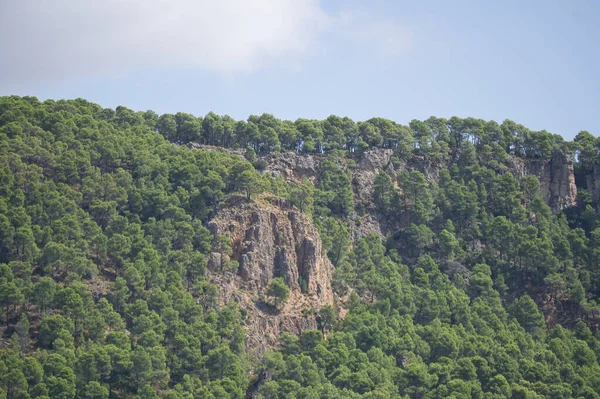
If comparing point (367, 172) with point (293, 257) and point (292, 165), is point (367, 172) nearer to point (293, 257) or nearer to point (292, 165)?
point (292, 165)

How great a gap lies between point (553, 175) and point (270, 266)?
68437mm

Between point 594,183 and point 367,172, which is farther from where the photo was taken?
point 594,183

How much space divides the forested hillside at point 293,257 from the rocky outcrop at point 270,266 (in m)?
0.29

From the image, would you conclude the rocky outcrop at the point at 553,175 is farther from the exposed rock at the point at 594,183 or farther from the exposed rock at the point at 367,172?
the exposed rock at the point at 367,172

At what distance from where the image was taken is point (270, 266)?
486 feet

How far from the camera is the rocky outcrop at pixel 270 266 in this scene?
14312 centimetres

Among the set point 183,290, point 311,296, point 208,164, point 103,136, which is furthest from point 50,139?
point 311,296

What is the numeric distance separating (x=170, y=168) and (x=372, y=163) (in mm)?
38581

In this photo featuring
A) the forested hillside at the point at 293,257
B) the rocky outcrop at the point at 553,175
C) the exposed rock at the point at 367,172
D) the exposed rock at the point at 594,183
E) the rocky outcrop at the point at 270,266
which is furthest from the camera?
the exposed rock at the point at 594,183

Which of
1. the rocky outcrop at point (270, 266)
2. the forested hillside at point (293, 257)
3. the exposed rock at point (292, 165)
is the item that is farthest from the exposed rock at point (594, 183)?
the rocky outcrop at point (270, 266)

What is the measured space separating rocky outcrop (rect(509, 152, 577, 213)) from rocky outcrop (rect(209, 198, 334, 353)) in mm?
53174

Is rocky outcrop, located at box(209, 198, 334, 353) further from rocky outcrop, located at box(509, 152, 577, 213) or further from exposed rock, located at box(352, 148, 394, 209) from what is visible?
rocky outcrop, located at box(509, 152, 577, 213)

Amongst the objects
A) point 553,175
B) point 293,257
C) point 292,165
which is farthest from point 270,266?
point 553,175

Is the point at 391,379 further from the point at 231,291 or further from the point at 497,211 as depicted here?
the point at 497,211
